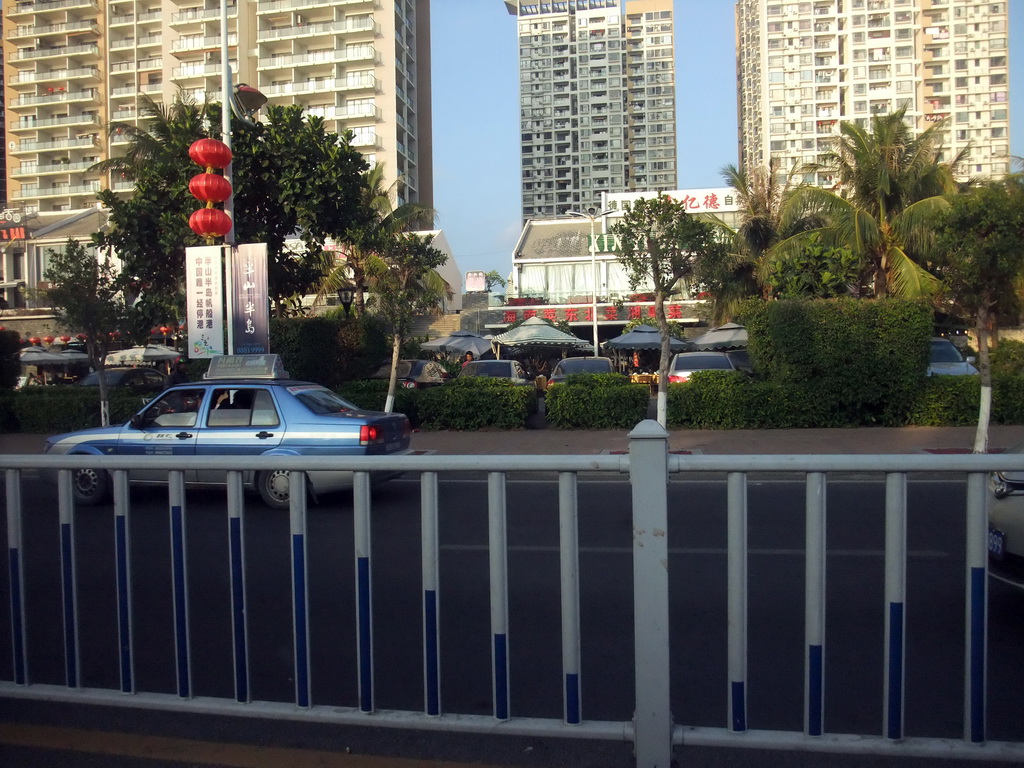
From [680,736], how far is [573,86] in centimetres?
13261

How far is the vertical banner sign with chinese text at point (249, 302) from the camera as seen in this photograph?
555 inches

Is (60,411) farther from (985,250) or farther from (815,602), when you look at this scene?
(815,602)

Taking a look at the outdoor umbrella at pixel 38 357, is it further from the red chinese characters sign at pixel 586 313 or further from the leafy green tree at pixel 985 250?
the leafy green tree at pixel 985 250

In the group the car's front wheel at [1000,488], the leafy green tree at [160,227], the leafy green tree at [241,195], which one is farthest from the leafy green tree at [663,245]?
the car's front wheel at [1000,488]

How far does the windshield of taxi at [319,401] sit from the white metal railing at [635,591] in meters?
6.28

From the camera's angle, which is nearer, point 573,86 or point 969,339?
point 969,339

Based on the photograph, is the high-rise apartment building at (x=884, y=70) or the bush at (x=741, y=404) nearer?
the bush at (x=741, y=404)

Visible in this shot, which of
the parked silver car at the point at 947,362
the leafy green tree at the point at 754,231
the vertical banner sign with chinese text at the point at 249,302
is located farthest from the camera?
the leafy green tree at the point at 754,231

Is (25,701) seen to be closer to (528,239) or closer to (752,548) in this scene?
(752,548)

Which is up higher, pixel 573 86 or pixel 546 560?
pixel 573 86

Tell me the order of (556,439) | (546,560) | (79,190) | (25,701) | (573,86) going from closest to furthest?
(25,701) → (546,560) → (556,439) → (79,190) → (573,86)

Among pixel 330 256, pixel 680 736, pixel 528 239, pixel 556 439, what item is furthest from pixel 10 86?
pixel 680 736

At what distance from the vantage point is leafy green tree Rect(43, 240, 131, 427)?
1850 cm

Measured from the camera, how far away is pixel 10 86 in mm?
66875
